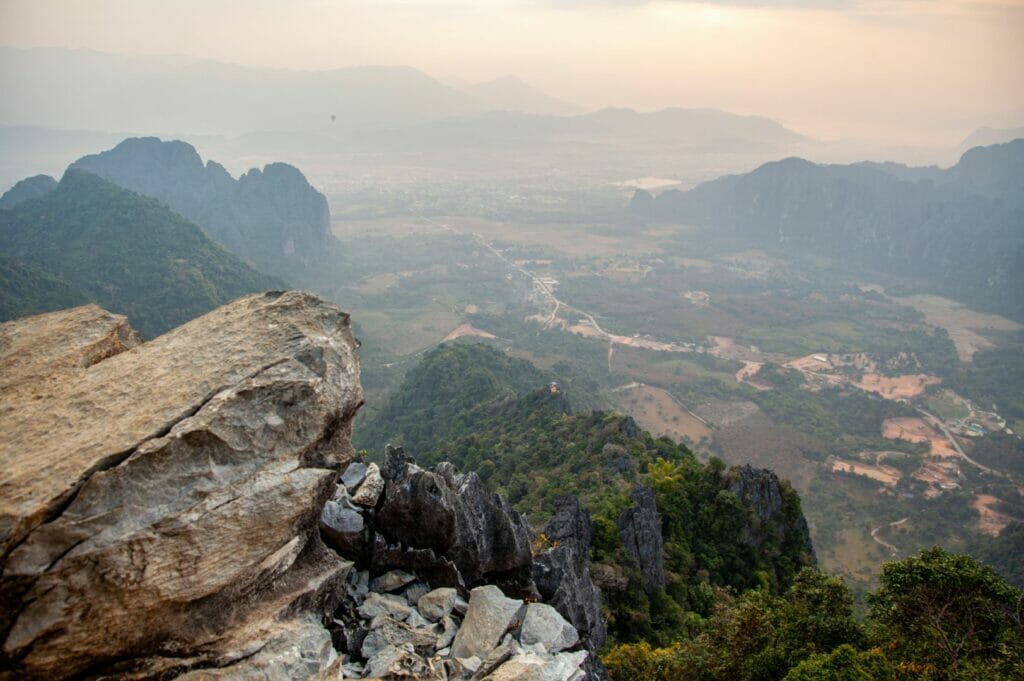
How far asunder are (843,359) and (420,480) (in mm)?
97091

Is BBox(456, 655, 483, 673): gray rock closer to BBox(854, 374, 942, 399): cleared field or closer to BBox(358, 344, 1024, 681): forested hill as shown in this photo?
BBox(358, 344, 1024, 681): forested hill

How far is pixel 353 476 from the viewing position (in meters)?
14.8

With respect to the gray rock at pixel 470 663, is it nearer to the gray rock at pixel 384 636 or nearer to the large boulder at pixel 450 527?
the gray rock at pixel 384 636

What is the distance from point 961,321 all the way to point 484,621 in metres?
140

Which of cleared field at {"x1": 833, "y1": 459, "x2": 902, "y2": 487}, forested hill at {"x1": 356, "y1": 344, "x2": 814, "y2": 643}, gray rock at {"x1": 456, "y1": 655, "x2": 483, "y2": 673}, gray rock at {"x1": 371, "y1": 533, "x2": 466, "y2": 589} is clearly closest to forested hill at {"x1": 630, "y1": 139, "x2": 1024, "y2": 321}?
cleared field at {"x1": 833, "y1": 459, "x2": 902, "y2": 487}

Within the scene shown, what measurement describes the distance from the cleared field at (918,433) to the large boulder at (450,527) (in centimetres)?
6692

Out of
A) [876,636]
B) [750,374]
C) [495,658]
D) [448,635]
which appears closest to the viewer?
[495,658]

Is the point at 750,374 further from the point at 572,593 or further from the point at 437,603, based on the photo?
the point at 437,603

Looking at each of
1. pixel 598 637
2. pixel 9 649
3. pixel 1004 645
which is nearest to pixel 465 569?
pixel 598 637

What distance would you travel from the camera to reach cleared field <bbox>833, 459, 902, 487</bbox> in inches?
2328

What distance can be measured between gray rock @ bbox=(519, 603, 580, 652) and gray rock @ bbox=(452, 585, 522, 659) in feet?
1.07

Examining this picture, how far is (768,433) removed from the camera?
6794cm

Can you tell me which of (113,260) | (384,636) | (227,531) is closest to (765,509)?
(384,636)

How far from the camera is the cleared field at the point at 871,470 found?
59.1 m
